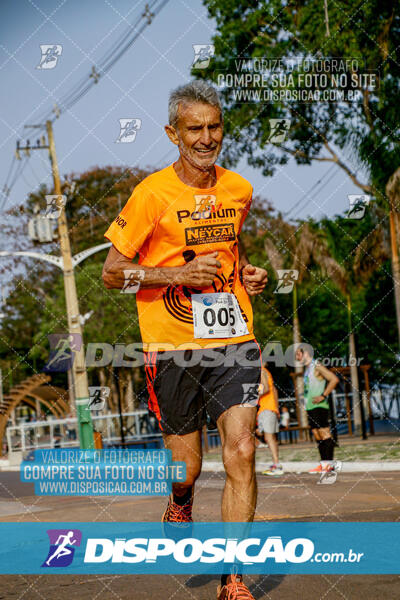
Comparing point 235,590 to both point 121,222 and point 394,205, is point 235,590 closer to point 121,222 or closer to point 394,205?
point 121,222

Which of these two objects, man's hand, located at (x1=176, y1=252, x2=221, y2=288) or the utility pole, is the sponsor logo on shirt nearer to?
man's hand, located at (x1=176, y1=252, x2=221, y2=288)

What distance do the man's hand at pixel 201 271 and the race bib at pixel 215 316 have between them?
6.9 inches

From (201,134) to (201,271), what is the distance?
76 cm

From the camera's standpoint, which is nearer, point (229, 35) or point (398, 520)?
point (398, 520)

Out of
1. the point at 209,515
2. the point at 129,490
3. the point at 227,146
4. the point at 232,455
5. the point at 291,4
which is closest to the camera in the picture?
the point at 232,455

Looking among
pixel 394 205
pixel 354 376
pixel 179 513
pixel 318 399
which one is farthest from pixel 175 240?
pixel 354 376

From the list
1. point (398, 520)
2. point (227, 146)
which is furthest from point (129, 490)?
point (227, 146)

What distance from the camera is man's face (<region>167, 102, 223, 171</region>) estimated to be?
4469 mm

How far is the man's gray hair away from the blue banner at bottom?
6.69 ft

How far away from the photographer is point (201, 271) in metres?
4.14

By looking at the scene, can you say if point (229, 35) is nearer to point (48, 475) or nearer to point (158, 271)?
point (48, 475)

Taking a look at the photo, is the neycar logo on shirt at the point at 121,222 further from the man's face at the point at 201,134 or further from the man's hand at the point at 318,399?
the man's hand at the point at 318,399

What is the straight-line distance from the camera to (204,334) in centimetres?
434

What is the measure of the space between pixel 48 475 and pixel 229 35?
40.4ft
